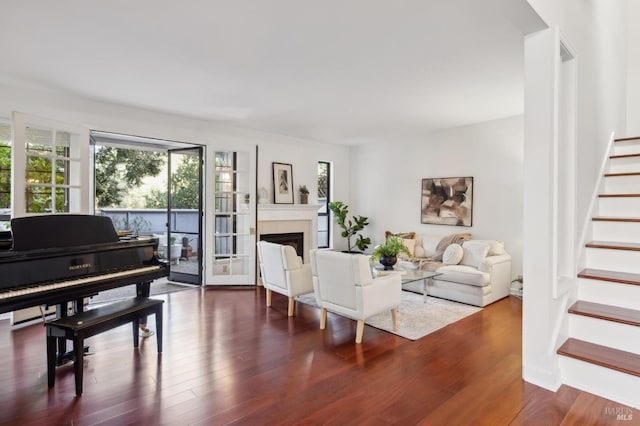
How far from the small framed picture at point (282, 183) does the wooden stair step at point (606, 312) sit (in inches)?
181

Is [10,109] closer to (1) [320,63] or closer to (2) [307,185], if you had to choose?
(1) [320,63]

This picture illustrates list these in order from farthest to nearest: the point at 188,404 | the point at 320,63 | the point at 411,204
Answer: the point at 411,204
the point at 320,63
the point at 188,404

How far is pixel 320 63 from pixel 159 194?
24.7 feet

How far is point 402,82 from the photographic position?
363 centimetres

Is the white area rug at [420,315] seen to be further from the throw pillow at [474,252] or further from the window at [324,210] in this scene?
the window at [324,210]

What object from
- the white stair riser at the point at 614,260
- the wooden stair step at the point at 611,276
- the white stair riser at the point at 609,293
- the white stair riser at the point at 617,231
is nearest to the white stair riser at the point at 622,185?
the white stair riser at the point at 617,231

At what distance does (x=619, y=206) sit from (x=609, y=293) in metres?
0.97

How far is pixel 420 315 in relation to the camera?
12.9ft

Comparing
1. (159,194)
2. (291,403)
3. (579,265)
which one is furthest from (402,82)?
A: (159,194)

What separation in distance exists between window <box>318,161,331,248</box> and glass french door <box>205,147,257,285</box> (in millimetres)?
2083

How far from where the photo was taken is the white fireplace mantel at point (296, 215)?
5.73m

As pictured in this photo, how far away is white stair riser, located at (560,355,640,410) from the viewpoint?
2043 millimetres

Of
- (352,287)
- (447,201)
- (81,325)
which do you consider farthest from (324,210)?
(81,325)

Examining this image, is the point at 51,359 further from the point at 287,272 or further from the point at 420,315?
the point at 420,315
